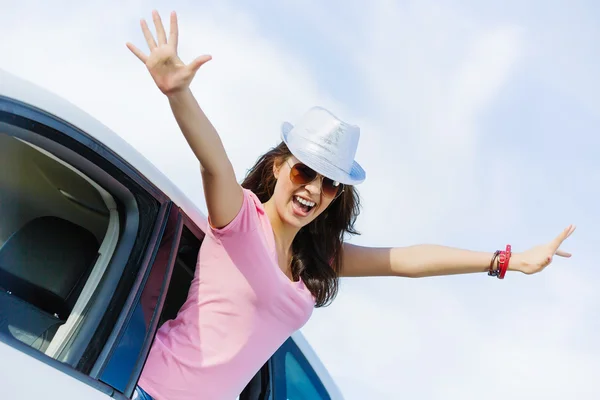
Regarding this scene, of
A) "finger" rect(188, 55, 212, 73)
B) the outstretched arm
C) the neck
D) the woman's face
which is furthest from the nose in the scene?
"finger" rect(188, 55, 212, 73)

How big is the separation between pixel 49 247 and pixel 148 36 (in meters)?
0.74

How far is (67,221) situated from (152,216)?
0.43 meters

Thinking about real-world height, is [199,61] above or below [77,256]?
above

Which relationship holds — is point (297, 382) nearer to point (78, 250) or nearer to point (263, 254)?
point (263, 254)

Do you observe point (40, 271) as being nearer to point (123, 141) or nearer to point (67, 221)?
point (67, 221)

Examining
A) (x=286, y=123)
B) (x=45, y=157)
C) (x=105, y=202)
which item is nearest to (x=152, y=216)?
(x=105, y=202)

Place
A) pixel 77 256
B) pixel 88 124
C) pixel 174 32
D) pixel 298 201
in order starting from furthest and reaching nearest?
pixel 298 201 < pixel 77 256 < pixel 174 32 < pixel 88 124

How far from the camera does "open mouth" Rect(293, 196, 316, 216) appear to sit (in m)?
3.13

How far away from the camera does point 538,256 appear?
346 centimetres

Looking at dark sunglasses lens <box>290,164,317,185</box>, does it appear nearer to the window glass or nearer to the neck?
the neck

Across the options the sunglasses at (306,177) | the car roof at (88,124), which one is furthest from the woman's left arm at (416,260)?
the car roof at (88,124)

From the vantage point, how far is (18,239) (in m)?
2.65

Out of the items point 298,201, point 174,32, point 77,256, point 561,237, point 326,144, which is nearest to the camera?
point 174,32

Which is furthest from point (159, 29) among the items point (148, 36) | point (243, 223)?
point (243, 223)
